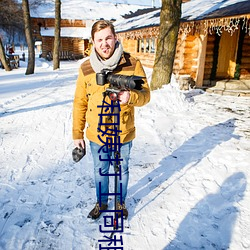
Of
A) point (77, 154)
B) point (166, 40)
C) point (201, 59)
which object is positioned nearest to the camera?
point (77, 154)

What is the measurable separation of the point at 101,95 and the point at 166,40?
19.4 ft

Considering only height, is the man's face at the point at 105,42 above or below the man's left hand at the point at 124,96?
above

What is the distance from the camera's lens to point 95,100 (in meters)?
2.02

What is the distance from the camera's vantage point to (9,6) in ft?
89.5

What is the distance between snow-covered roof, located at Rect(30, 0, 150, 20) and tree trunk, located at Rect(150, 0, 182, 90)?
92.0ft

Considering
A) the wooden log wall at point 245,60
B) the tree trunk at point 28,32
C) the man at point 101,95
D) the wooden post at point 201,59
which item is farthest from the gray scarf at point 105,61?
the tree trunk at point 28,32

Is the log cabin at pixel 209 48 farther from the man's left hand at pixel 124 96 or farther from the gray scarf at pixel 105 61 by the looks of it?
the man's left hand at pixel 124 96

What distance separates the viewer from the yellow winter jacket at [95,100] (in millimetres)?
1952

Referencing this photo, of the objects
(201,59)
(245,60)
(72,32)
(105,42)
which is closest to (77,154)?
(105,42)

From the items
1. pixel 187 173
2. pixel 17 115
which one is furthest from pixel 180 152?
pixel 17 115

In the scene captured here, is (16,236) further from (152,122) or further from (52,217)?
(152,122)

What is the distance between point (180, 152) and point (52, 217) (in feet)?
8.26

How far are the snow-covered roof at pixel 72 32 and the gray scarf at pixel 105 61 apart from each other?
95.4ft

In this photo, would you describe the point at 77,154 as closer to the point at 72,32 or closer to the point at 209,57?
the point at 209,57
